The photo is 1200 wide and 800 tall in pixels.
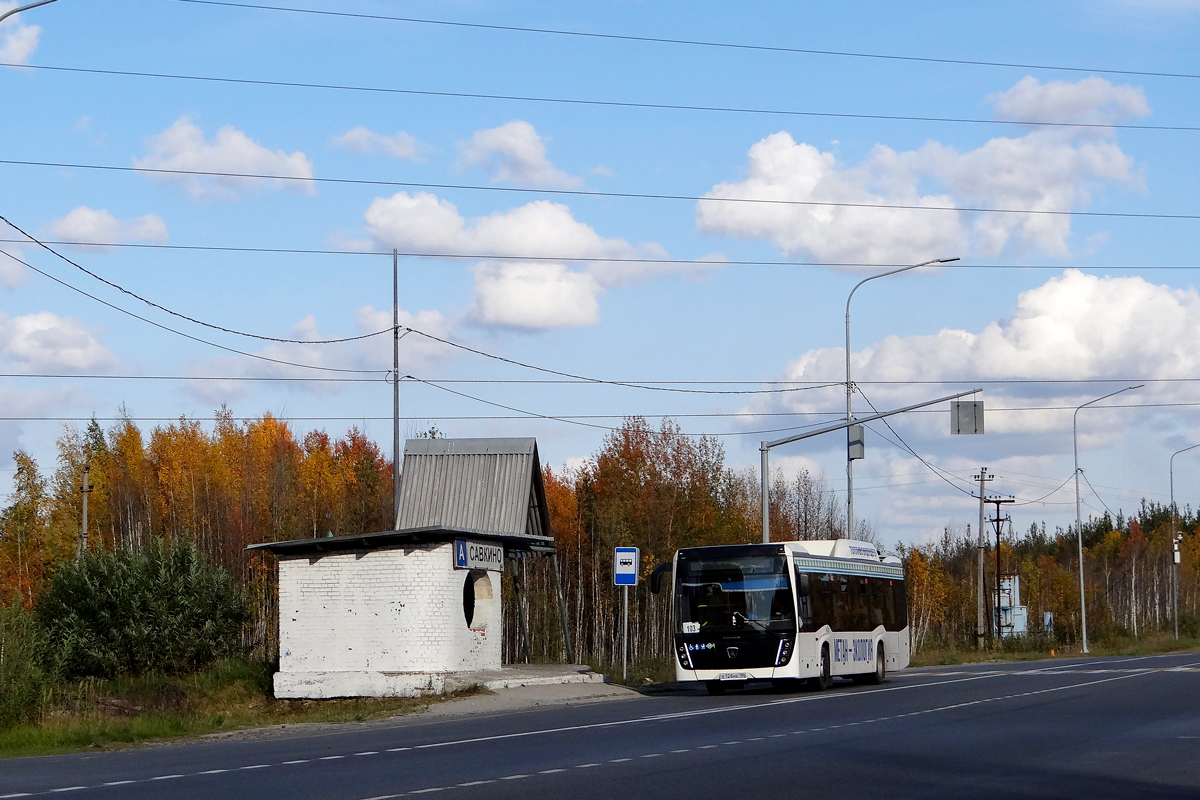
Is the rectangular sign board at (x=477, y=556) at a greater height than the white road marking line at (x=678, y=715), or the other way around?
the rectangular sign board at (x=477, y=556)

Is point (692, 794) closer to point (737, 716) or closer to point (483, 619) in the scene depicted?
point (737, 716)

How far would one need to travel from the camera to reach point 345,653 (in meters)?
29.9

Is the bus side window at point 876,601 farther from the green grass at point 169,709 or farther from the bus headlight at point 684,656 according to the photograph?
the green grass at point 169,709

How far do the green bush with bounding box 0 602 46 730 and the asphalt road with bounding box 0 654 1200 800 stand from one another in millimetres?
5099

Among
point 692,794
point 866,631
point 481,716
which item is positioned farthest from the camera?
point 866,631

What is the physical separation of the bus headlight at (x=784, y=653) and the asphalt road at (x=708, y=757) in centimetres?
297

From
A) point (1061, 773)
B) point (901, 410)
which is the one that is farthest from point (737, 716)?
point (901, 410)

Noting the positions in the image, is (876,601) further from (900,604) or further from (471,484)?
(471,484)

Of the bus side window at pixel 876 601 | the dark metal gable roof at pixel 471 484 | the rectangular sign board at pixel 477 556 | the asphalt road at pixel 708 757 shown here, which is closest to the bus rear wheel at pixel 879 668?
the bus side window at pixel 876 601

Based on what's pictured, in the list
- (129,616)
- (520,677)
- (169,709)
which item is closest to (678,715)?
(520,677)

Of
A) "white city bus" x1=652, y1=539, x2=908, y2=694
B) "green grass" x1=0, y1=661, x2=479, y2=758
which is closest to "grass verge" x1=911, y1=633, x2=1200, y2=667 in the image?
"white city bus" x1=652, y1=539, x2=908, y2=694

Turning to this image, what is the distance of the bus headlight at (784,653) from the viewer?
92.2 ft

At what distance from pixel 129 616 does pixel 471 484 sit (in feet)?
33.3

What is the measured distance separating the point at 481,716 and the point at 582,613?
40.5m
